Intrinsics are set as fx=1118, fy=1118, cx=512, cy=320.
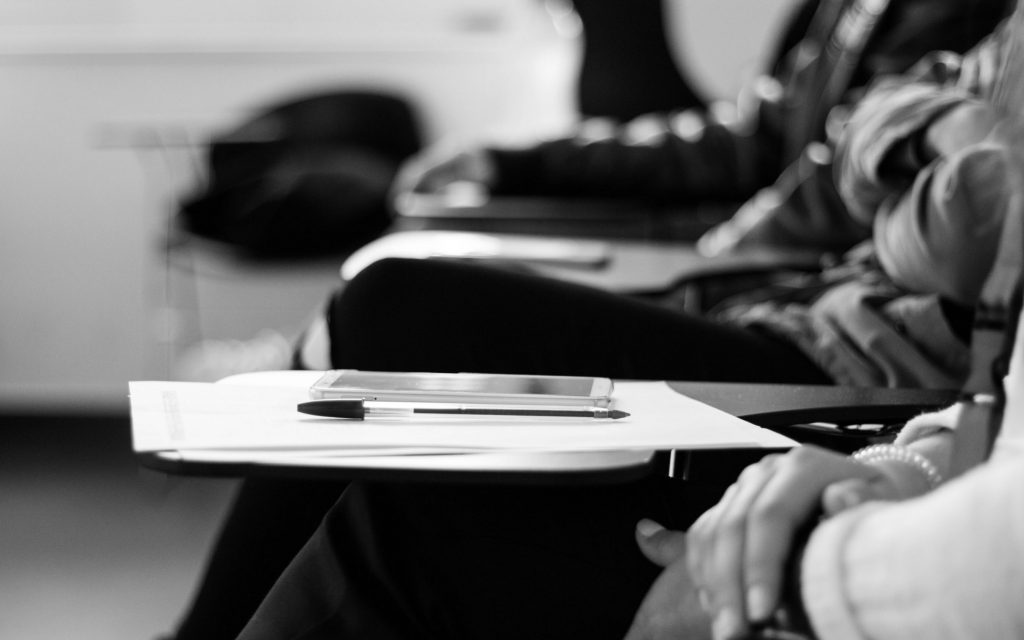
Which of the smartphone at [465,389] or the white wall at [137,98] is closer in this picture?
the smartphone at [465,389]

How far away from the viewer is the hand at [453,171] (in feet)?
5.91

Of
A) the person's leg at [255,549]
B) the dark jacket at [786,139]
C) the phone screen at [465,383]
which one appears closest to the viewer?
the phone screen at [465,383]

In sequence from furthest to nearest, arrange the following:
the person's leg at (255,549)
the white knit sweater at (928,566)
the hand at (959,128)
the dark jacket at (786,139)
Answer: the dark jacket at (786,139)
the hand at (959,128)
the person's leg at (255,549)
the white knit sweater at (928,566)

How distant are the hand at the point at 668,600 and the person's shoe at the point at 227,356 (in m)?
1.88

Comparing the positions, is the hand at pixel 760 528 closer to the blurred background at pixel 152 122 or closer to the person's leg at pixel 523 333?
the person's leg at pixel 523 333

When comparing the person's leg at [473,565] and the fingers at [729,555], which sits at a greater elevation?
the fingers at [729,555]

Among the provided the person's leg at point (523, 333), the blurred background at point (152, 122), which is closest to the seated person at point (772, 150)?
the person's leg at point (523, 333)

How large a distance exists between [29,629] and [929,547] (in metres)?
1.65

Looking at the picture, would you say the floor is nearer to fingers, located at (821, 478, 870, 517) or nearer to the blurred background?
the blurred background

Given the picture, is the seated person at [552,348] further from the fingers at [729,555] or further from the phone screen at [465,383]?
the fingers at [729,555]

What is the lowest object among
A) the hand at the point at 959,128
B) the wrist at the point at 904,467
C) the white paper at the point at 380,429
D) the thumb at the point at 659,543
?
the thumb at the point at 659,543

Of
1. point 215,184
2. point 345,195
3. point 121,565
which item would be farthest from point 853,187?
point 215,184

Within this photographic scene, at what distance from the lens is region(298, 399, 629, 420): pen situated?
0.54 metres

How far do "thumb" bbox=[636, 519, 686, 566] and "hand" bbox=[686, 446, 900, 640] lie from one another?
52 millimetres
